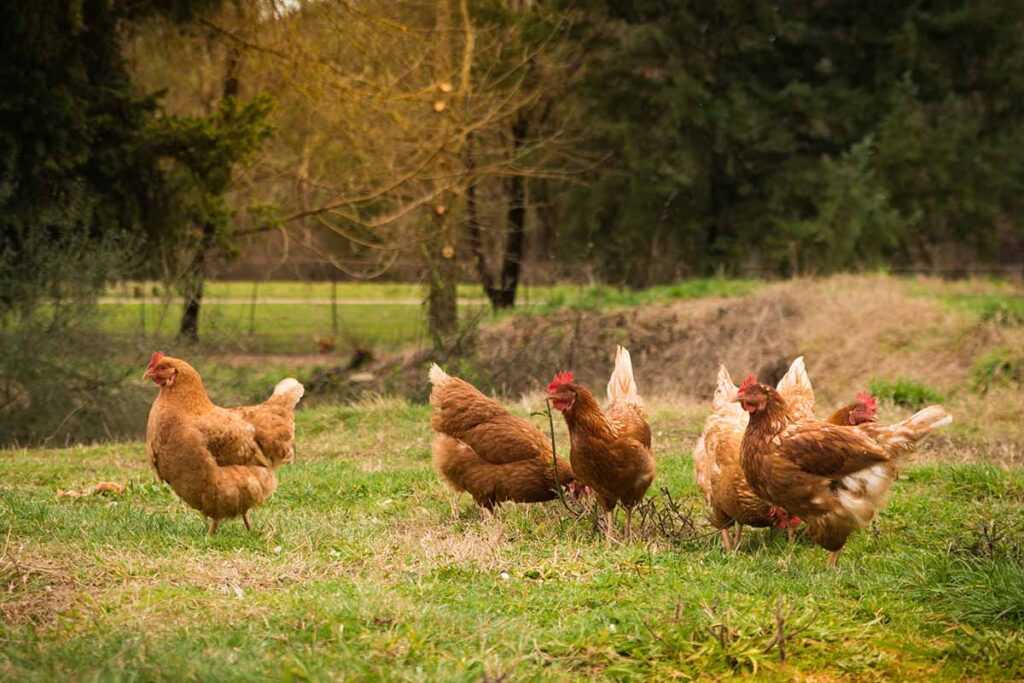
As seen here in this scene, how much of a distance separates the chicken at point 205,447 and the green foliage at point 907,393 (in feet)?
31.1

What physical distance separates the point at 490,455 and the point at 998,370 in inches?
383

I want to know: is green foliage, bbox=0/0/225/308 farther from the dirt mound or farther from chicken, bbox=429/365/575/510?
chicken, bbox=429/365/575/510

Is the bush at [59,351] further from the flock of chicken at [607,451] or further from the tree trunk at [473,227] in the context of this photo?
the tree trunk at [473,227]

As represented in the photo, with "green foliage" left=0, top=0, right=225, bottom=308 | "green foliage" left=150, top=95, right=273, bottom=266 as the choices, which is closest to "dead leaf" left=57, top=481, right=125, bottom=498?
"green foliage" left=0, top=0, right=225, bottom=308

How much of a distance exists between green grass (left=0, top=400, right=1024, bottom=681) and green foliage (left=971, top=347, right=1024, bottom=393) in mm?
7201

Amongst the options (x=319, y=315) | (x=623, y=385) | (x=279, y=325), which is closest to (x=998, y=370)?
(x=623, y=385)

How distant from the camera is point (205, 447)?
6992 millimetres

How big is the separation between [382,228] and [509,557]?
42.1ft

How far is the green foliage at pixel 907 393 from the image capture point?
1427 cm

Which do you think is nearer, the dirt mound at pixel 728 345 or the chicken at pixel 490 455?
the chicken at pixel 490 455

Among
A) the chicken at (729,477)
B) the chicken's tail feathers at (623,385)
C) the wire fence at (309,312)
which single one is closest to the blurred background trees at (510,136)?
the wire fence at (309,312)

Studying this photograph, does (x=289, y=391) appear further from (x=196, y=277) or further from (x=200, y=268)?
(x=200, y=268)

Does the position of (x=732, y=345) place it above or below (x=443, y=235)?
below

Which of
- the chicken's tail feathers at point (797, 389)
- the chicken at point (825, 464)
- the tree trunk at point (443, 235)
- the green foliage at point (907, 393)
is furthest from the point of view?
the tree trunk at point (443, 235)
